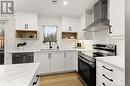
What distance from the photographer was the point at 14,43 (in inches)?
164

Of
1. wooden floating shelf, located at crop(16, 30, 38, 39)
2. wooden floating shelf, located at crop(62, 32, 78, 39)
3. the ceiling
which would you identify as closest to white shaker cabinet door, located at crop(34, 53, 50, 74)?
wooden floating shelf, located at crop(16, 30, 38, 39)

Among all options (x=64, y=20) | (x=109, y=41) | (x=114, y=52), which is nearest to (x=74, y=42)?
(x=64, y=20)

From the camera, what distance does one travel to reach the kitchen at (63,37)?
2.46 meters

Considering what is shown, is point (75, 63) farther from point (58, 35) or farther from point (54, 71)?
point (58, 35)

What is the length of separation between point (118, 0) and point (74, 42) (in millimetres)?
3311

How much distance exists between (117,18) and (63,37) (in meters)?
3.17

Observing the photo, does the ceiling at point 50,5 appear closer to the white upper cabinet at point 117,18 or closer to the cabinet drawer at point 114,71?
the white upper cabinet at point 117,18

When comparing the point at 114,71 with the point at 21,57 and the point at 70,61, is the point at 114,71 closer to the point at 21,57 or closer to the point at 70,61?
the point at 70,61

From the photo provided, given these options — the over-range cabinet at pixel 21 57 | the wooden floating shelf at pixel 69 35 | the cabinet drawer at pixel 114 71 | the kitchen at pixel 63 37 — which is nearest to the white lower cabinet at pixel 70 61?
the kitchen at pixel 63 37

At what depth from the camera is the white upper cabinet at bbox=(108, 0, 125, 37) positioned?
6.06 ft

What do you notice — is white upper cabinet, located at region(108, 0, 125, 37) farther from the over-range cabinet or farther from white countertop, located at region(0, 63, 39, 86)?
the over-range cabinet

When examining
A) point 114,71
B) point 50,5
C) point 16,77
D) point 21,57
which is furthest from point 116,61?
point 21,57

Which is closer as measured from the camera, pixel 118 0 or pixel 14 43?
pixel 118 0

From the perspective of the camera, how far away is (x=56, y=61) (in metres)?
4.21
